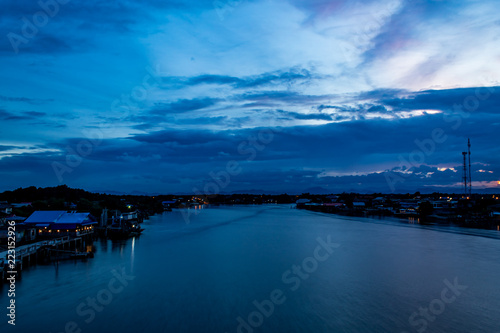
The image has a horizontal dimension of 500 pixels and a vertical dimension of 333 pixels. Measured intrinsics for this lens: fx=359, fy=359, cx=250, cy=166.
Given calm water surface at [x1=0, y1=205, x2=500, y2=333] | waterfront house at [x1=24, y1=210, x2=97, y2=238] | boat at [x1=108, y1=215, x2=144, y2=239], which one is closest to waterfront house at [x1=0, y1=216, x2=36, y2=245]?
waterfront house at [x1=24, y1=210, x2=97, y2=238]

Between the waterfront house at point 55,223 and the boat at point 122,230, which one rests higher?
the waterfront house at point 55,223

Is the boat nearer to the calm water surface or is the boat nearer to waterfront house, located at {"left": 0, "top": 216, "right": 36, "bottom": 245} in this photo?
the calm water surface

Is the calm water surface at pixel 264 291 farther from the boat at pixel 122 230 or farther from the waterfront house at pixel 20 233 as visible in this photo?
the boat at pixel 122 230

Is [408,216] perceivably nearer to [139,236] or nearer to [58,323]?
[139,236]

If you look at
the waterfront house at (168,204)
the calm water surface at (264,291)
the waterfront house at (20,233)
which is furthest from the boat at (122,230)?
the waterfront house at (168,204)

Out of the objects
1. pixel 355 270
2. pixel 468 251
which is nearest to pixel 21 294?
pixel 355 270

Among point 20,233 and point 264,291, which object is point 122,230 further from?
point 264,291
